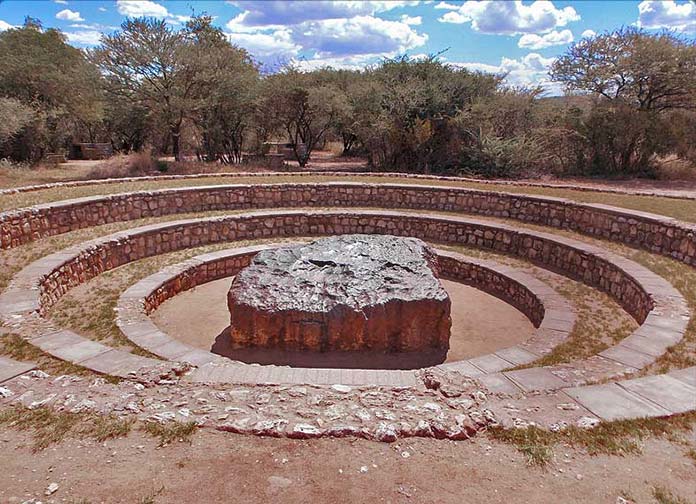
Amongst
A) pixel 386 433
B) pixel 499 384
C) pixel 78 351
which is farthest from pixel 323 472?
pixel 78 351

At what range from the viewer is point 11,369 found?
3.69m

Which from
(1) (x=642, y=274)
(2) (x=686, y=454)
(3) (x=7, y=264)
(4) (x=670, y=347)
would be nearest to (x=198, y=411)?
(2) (x=686, y=454)

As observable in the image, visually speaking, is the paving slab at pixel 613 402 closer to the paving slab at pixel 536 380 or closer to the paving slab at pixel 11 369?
the paving slab at pixel 536 380

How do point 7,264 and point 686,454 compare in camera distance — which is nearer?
point 686,454

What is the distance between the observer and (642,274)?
696cm

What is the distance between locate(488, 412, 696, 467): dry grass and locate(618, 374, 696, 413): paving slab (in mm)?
136

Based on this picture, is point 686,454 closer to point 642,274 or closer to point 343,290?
point 343,290

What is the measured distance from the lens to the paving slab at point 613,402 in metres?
3.08

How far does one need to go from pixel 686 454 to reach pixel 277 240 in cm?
890

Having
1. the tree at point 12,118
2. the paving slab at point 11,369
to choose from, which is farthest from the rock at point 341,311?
the tree at point 12,118

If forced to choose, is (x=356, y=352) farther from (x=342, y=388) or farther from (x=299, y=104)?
(x=299, y=104)

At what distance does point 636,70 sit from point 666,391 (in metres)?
21.0

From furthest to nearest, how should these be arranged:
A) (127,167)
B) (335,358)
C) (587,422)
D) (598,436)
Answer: (127,167)
(335,358)
(587,422)
(598,436)

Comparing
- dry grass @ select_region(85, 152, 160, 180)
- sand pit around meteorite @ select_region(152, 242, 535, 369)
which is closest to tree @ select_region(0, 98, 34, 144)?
dry grass @ select_region(85, 152, 160, 180)
